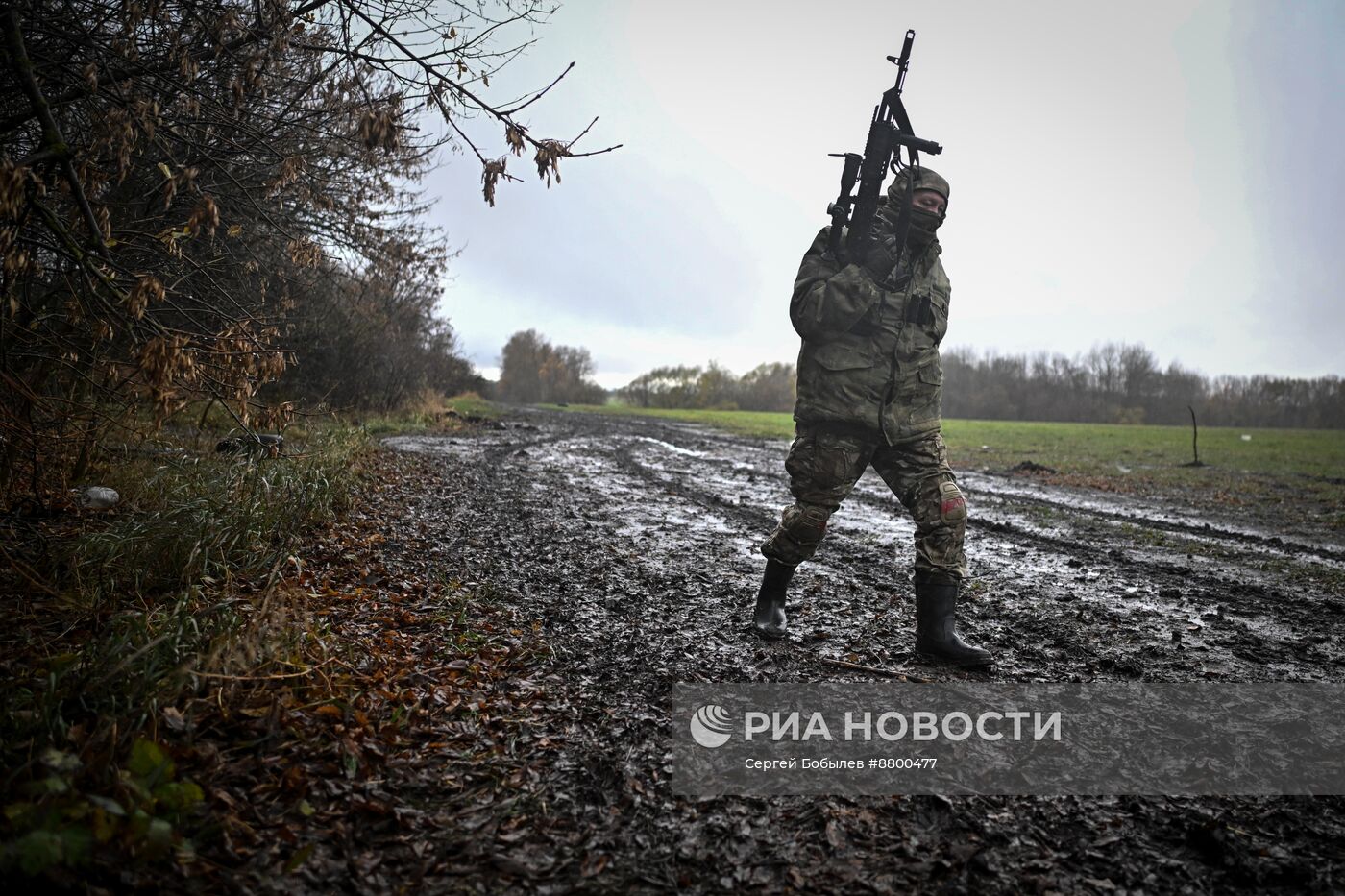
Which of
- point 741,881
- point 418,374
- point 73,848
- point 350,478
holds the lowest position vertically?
point 741,881

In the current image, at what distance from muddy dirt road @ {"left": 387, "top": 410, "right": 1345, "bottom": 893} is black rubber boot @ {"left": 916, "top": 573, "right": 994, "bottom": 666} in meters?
0.14

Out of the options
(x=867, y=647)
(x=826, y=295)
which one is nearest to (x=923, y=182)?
(x=826, y=295)

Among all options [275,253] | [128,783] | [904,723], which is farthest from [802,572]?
[275,253]

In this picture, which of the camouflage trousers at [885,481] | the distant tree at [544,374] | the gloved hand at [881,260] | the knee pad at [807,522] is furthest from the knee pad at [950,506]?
the distant tree at [544,374]

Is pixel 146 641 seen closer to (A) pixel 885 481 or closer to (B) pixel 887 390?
(A) pixel 885 481

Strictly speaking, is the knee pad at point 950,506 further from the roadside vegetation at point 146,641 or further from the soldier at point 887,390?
the roadside vegetation at point 146,641

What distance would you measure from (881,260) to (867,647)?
7.31 feet

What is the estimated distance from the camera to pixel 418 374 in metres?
19.6

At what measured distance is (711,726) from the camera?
2.89 m

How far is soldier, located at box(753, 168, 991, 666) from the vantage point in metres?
3.63

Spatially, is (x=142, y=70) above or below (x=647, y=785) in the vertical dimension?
above

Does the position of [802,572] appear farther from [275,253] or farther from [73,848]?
[275,253]

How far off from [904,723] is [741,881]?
123 cm

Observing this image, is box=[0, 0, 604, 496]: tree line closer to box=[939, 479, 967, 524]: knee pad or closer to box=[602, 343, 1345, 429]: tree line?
box=[939, 479, 967, 524]: knee pad
